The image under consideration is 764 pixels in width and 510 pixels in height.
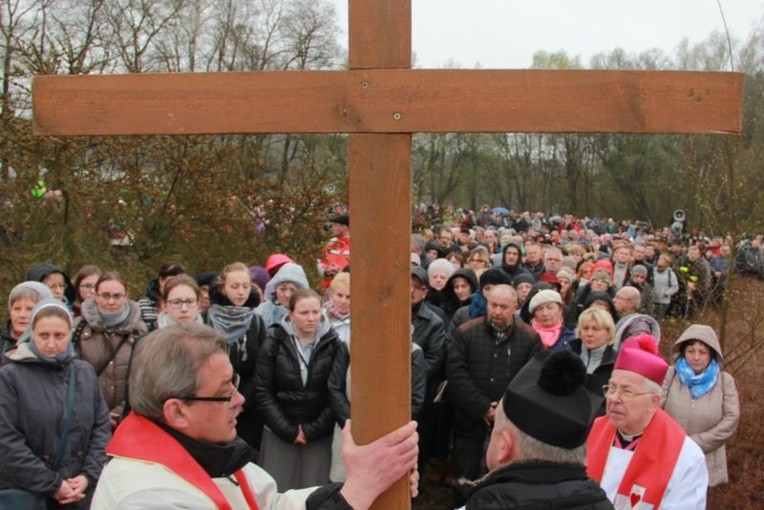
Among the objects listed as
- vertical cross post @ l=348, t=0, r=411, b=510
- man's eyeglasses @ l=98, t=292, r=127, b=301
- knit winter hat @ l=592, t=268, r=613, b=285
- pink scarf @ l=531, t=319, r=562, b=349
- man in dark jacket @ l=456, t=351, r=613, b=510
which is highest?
vertical cross post @ l=348, t=0, r=411, b=510

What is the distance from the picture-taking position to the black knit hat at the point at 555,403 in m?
2.52

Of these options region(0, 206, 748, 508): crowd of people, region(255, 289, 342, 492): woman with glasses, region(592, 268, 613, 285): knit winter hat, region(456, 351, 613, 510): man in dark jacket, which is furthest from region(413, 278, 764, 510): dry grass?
region(456, 351, 613, 510): man in dark jacket

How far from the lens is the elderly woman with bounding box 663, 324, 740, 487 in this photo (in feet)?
17.4

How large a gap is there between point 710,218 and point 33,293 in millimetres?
5506

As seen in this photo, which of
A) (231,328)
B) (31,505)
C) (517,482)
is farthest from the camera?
(231,328)

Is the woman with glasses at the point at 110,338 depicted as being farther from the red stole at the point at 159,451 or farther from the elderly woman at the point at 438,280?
the elderly woman at the point at 438,280

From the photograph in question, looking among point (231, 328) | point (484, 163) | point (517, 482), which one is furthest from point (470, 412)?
point (484, 163)

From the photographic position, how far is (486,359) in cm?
602

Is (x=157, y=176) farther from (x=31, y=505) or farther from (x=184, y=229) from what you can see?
(x=31, y=505)

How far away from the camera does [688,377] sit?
5.33 m

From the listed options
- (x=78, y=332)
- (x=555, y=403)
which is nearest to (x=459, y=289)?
(x=78, y=332)

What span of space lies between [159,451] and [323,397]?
318 cm

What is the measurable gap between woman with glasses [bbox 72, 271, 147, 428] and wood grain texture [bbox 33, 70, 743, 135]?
2791mm

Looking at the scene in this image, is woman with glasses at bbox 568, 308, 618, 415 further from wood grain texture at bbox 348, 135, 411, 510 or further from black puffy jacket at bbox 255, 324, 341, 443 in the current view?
wood grain texture at bbox 348, 135, 411, 510
